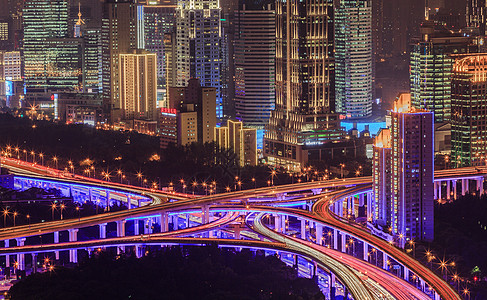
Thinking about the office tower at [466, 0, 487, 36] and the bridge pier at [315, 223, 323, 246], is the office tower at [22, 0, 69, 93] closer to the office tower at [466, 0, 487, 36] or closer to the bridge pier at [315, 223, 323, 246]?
the office tower at [466, 0, 487, 36]

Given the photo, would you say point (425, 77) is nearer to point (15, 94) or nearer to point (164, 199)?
point (164, 199)

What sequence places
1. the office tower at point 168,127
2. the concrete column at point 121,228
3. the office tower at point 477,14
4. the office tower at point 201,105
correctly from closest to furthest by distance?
1. the concrete column at point 121,228
2. the office tower at point 201,105
3. the office tower at point 168,127
4. the office tower at point 477,14

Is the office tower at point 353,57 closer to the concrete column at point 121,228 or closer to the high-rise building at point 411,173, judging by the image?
the high-rise building at point 411,173

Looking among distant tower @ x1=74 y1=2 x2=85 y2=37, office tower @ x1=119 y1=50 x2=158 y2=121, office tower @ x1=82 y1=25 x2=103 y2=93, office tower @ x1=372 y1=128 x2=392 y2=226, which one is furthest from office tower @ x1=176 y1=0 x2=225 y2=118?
office tower @ x1=372 y1=128 x2=392 y2=226

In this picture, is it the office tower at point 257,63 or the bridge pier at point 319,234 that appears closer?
the bridge pier at point 319,234

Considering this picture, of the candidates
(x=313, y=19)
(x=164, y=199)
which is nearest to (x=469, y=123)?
(x=313, y=19)

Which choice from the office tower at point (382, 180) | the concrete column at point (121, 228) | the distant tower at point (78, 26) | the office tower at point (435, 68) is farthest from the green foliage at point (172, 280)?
the distant tower at point (78, 26)
